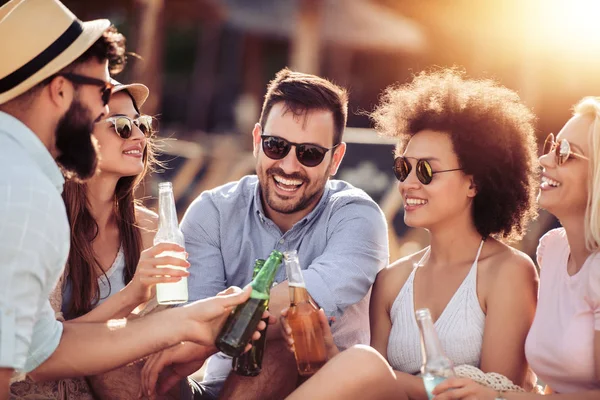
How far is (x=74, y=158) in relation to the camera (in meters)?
3.09

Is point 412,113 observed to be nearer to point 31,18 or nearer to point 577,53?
point 31,18

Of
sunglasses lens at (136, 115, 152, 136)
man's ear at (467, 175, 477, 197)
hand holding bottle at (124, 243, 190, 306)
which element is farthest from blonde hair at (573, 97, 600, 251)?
sunglasses lens at (136, 115, 152, 136)

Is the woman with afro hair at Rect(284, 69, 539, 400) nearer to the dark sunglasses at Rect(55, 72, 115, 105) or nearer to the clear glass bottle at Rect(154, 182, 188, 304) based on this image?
the clear glass bottle at Rect(154, 182, 188, 304)

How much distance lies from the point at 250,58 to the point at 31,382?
17987 millimetres

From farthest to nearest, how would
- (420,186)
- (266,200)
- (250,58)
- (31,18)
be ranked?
1. (250,58)
2. (266,200)
3. (420,186)
4. (31,18)

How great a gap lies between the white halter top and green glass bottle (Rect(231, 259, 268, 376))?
0.71 meters

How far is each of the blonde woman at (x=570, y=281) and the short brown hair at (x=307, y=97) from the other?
1.31 m

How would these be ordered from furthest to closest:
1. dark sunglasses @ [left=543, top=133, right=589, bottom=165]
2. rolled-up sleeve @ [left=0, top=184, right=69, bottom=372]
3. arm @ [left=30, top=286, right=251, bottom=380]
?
dark sunglasses @ [left=543, top=133, right=589, bottom=165], arm @ [left=30, top=286, right=251, bottom=380], rolled-up sleeve @ [left=0, top=184, right=69, bottom=372]

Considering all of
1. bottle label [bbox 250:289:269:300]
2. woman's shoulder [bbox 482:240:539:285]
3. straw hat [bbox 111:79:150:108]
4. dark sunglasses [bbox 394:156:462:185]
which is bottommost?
bottle label [bbox 250:289:269:300]

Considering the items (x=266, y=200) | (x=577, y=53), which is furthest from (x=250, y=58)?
(x=266, y=200)

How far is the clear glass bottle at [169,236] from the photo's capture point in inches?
139

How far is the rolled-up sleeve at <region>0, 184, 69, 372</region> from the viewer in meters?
2.54

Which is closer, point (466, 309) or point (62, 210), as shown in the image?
point (62, 210)

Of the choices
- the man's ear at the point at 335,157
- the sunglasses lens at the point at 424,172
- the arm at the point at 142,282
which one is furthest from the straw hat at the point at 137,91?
the sunglasses lens at the point at 424,172
